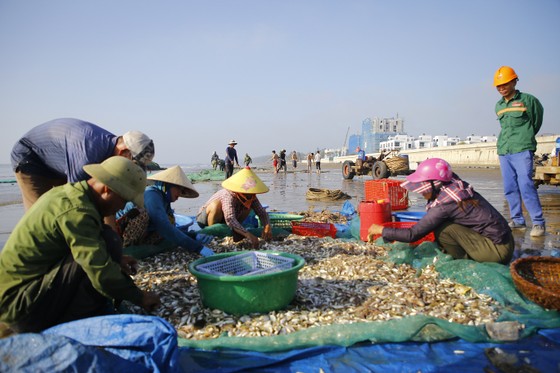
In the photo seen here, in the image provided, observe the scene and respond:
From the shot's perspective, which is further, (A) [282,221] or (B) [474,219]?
(A) [282,221]

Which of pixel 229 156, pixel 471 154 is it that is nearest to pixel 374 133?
pixel 471 154

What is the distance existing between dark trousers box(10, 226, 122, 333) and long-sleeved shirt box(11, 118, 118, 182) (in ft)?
4.40

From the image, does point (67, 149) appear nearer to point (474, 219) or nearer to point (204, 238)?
point (204, 238)

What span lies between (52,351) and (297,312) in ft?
5.24

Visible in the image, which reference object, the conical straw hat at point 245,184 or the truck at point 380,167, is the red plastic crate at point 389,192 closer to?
the conical straw hat at point 245,184

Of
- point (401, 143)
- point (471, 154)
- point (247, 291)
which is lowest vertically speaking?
point (247, 291)

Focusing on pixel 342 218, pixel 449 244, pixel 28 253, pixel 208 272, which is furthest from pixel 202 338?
pixel 342 218

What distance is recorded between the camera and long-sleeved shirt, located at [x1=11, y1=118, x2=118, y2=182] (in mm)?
3115

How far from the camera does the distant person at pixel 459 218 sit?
339 cm

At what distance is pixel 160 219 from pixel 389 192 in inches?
200

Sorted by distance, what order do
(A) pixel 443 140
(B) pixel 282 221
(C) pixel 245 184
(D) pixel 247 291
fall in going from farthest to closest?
(A) pixel 443 140, (B) pixel 282 221, (C) pixel 245 184, (D) pixel 247 291

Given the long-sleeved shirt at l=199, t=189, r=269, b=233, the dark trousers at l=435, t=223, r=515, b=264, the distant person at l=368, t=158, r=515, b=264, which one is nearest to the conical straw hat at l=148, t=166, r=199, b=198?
the long-sleeved shirt at l=199, t=189, r=269, b=233

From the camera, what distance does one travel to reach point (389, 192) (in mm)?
7441

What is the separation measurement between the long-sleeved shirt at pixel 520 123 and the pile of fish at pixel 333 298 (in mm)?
2997
